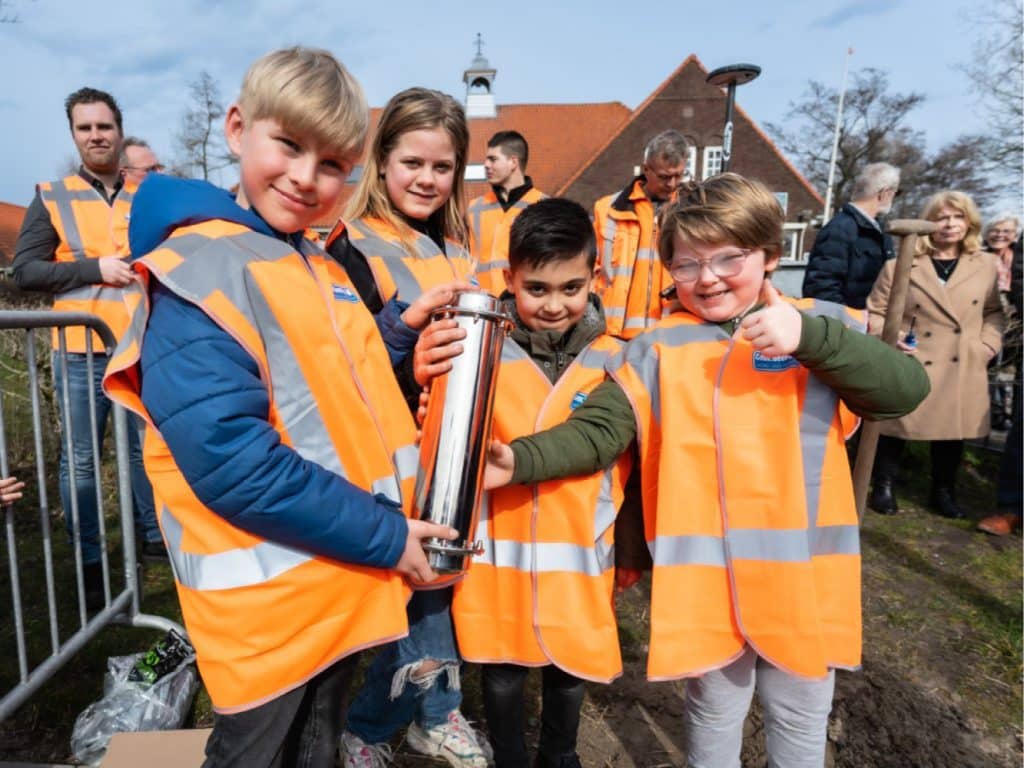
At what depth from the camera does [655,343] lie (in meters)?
1.84

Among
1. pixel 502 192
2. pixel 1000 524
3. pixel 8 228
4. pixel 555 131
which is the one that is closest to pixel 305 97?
pixel 502 192

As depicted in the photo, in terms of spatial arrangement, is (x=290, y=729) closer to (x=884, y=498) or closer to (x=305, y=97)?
(x=305, y=97)

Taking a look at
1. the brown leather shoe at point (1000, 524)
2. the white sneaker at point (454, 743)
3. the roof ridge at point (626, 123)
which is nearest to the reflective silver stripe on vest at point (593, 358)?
the white sneaker at point (454, 743)

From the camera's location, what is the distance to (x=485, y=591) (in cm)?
194

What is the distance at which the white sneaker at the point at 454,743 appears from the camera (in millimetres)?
2367

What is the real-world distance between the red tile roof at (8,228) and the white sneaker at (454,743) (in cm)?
1785

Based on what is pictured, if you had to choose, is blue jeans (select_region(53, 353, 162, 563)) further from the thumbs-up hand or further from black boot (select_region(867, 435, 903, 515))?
black boot (select_region(867, 435, 903, 515))

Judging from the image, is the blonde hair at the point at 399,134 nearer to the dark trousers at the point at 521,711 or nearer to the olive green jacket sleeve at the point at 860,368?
the olive green jacket sleeve at the point at 860,368

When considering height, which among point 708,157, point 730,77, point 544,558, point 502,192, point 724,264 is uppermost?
point 708,157

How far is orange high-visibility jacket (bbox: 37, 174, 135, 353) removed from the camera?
349 centimetres

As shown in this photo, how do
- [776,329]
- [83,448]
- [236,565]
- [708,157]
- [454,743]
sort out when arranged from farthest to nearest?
1. [708,157]
2. [83,448]
3. [454,743]
4. [776,329]
5. [236,565]

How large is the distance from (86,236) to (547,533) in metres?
3.27

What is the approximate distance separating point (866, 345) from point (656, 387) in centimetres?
51

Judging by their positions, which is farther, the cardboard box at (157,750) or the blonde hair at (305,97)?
the cardboard box at (157,750)
